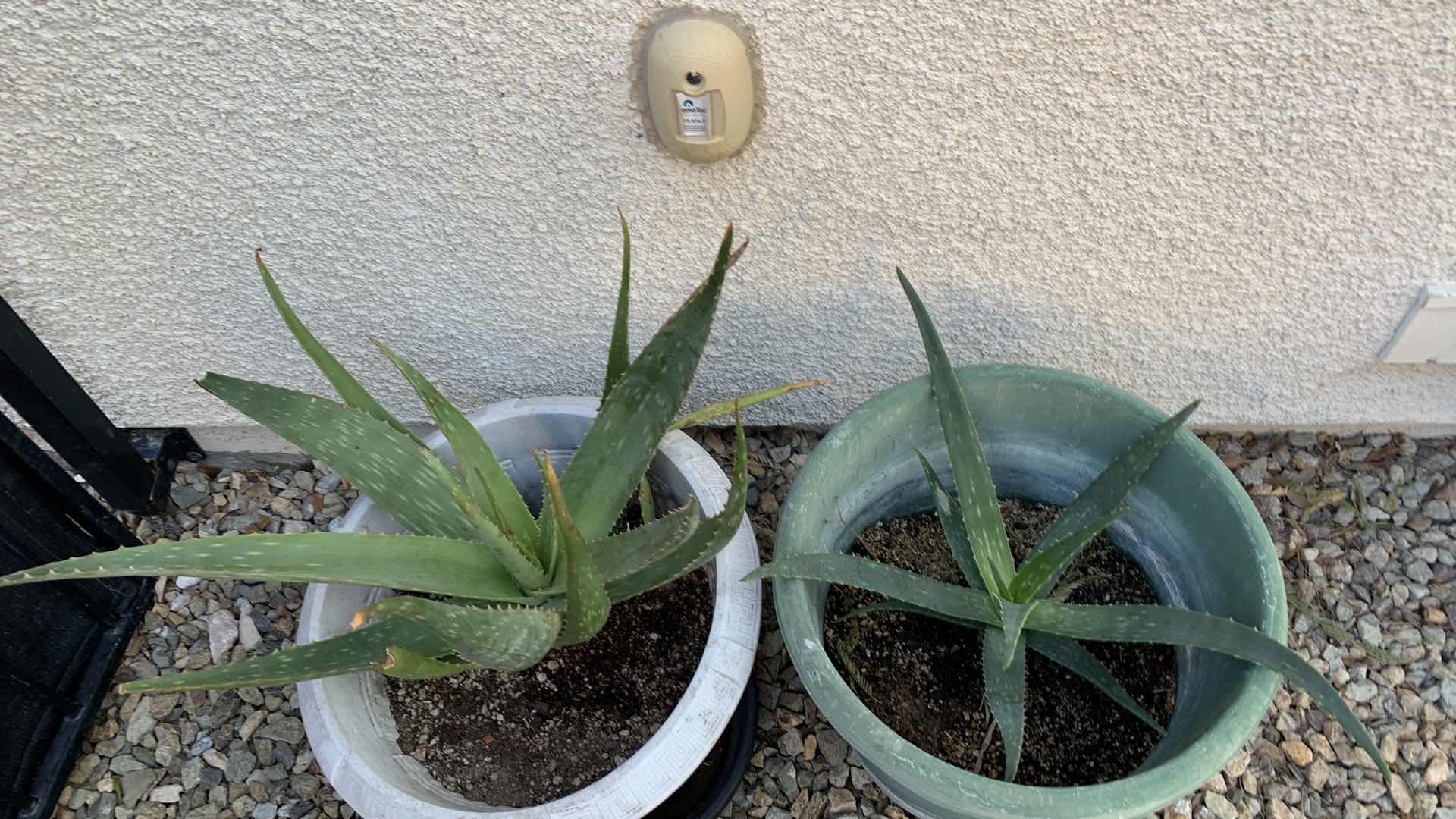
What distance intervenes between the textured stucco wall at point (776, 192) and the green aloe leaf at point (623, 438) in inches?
10.7

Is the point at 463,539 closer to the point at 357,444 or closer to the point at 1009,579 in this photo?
the point at 357,444

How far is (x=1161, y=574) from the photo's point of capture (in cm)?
110

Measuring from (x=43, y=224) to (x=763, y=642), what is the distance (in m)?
1.08

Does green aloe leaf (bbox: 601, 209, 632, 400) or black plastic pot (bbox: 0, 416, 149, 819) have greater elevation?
green aloe leaf (bbox: 601, 209, 632, 400)

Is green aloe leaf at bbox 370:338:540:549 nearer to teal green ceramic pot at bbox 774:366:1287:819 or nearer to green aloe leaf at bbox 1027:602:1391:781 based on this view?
teal green ceramic pot at bbox 774:366:1287:819

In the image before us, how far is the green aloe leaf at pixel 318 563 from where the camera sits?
2.34 ft

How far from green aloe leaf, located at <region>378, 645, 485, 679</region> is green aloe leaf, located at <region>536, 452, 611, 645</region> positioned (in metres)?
0.10

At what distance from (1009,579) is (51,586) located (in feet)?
4.07

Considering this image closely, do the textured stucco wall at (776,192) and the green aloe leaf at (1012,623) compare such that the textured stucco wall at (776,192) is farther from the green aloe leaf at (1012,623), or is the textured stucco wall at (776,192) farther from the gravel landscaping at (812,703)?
the green aloe leaf at (1012,623)

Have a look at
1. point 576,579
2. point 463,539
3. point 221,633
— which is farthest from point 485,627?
point 221,633

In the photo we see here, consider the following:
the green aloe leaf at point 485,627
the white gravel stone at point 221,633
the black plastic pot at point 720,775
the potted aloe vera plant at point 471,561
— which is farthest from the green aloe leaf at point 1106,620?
the white gravel stone at point 221,633

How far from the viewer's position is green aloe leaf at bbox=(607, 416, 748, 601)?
750 mm

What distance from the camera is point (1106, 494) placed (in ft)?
3.18

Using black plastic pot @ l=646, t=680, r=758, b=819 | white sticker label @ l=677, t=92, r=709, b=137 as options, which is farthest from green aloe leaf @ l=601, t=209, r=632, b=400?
black plastic pot @ l=646, t=680, r=758, b=819
